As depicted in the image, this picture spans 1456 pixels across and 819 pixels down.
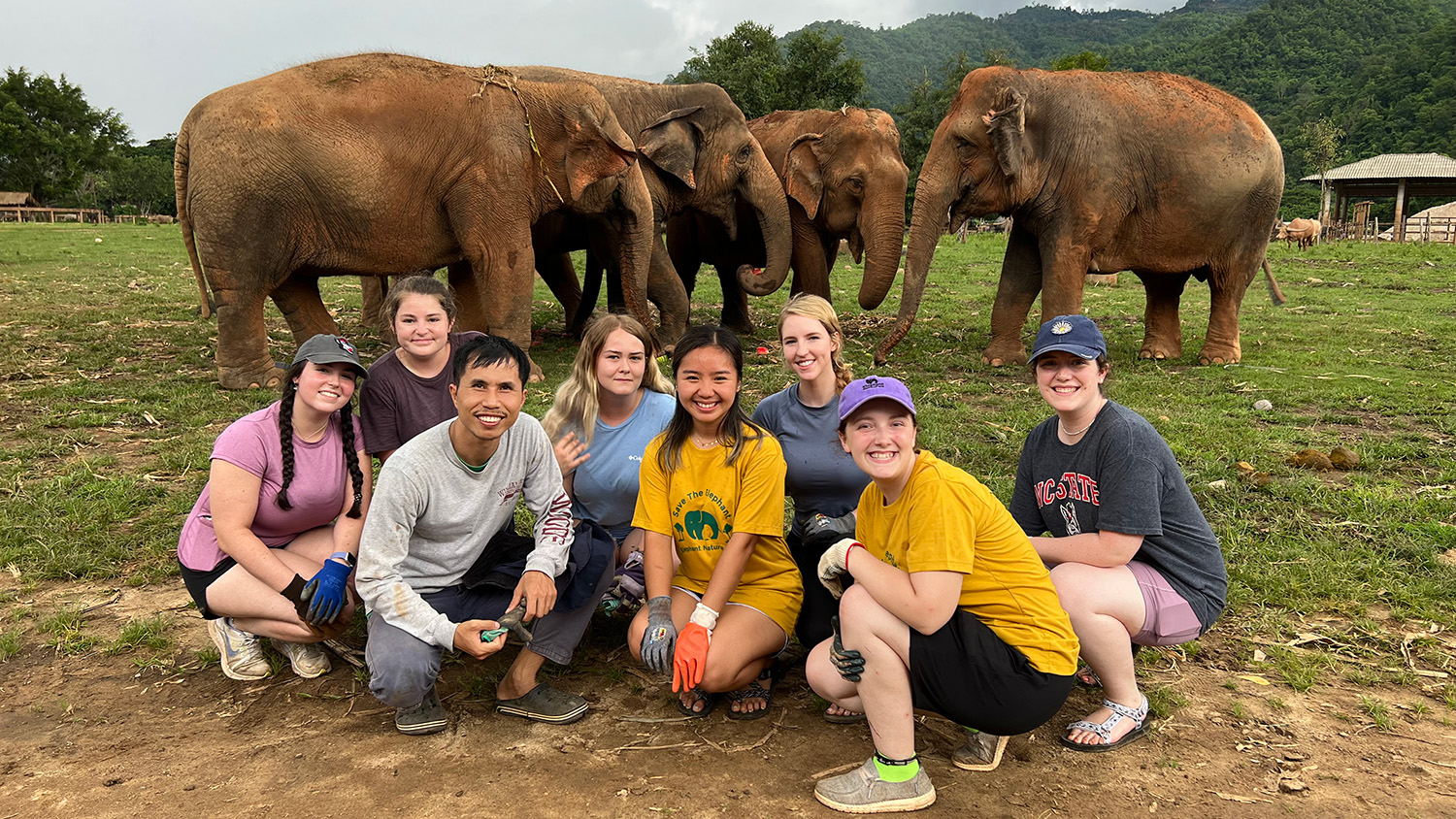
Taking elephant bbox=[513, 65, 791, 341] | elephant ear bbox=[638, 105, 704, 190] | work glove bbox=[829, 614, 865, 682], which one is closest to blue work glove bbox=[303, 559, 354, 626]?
work glove bbox=[829, 614, 865, 682]

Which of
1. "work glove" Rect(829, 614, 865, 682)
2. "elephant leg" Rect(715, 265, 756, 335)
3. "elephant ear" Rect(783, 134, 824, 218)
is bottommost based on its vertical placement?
"work glove" Rect(829, 614, 865, 682)

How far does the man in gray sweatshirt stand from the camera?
10.3ft

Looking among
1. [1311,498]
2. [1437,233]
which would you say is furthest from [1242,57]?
[1311,498]

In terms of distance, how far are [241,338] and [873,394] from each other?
6725mm

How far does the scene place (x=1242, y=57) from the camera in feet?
240

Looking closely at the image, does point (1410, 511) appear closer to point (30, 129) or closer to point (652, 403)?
point (652, 403)

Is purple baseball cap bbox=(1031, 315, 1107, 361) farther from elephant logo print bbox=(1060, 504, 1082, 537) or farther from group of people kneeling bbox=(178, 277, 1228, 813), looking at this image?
elephant logo print bbox=(1060, 504, 1082, 537)

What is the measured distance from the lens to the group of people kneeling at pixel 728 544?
2803 mm

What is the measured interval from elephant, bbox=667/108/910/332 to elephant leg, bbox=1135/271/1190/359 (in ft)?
8.71

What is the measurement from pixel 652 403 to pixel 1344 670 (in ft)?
9.18

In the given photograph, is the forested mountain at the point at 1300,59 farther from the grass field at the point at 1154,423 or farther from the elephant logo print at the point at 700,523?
the elephant logo print at the point at 700,523

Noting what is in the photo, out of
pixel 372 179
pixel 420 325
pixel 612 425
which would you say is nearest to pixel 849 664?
pixel 612 425

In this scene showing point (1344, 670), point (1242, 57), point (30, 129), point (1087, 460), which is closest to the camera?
point (1087, 460)

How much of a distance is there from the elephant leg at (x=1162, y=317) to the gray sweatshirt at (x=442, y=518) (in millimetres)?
8194
